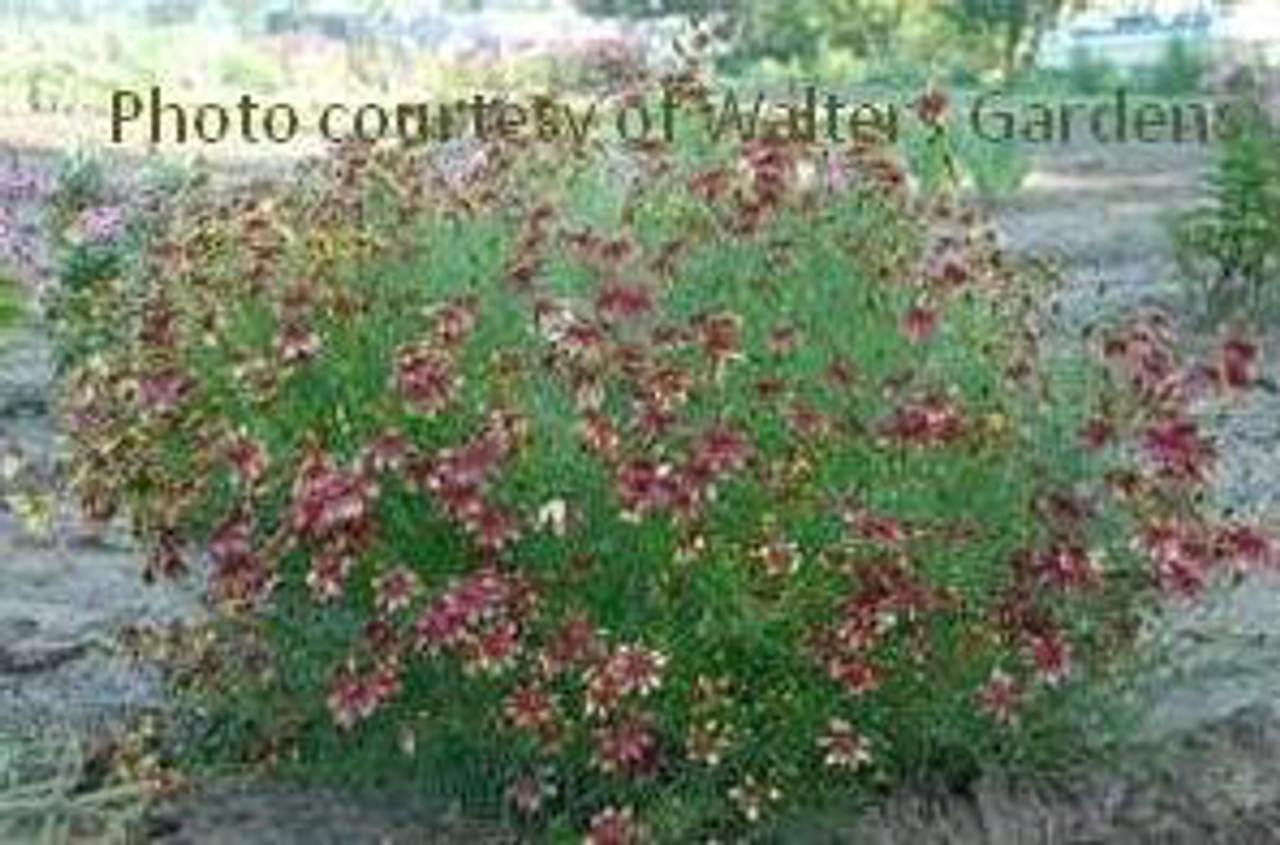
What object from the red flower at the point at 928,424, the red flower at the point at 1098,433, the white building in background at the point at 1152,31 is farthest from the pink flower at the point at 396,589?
the white building in background at the point at 1152,31

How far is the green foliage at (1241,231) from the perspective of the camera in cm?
988

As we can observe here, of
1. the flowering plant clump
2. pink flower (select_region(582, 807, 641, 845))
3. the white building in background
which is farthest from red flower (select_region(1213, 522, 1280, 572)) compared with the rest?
the white building in background

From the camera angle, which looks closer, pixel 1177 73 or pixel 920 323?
pixel 920 323

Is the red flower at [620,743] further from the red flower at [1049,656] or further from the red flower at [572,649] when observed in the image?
the red flower at [1049,656]

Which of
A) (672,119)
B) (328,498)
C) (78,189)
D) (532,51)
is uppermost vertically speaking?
(532,51)

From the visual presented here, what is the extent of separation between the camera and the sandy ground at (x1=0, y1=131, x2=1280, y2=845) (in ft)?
15.3

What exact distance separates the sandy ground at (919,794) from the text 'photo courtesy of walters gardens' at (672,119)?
32.8 inches

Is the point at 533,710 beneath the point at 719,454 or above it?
beneath

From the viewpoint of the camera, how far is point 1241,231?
991 centimetres

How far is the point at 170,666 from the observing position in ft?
16.2

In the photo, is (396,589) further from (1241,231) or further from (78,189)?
(1241,231)

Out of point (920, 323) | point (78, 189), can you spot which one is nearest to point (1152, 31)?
point (78, 189)

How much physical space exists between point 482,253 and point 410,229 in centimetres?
18

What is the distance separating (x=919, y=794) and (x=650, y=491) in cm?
94
